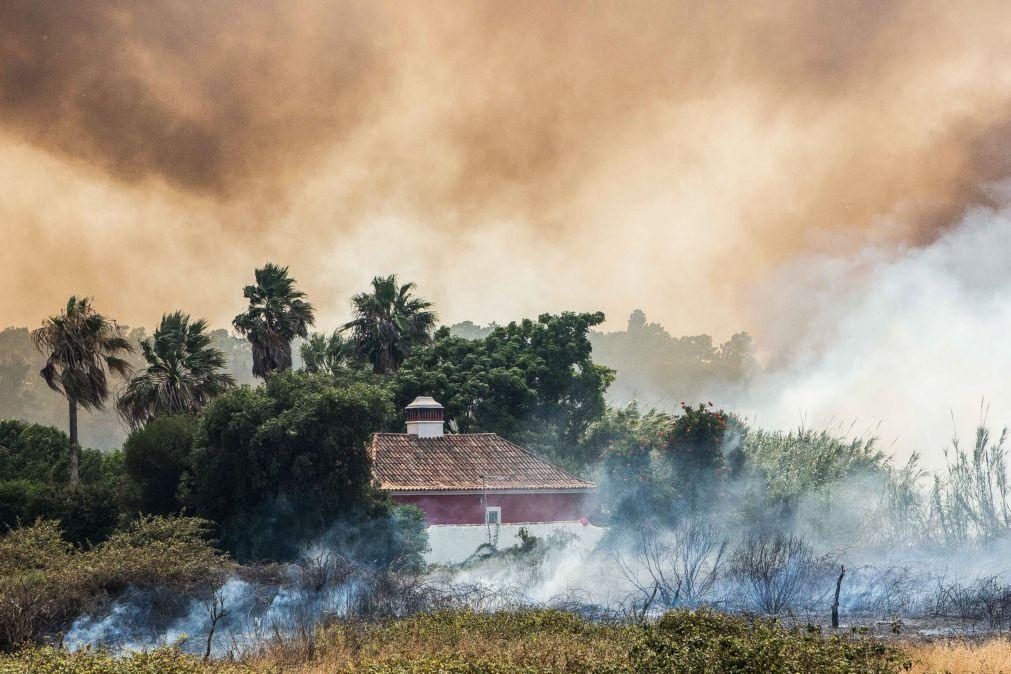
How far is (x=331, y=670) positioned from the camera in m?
21.0

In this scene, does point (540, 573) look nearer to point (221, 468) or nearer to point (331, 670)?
point (221, 468)

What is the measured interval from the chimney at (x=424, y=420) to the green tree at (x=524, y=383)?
6.72m

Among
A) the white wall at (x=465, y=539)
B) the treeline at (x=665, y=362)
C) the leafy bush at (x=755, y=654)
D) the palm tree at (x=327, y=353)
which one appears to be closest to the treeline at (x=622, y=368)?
the treeline at (x=665, y=362)

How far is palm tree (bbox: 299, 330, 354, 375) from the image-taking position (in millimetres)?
57469

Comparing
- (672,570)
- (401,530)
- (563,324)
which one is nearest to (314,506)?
(401,530)

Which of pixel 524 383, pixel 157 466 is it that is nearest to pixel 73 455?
pixel 157 466

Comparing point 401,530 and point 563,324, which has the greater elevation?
point 563,324

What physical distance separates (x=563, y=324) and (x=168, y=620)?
31.9 metres

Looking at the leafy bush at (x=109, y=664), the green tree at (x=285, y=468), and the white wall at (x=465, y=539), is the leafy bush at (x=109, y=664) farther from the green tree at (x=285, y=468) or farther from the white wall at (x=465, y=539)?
the white wall at (x=465, y=539)

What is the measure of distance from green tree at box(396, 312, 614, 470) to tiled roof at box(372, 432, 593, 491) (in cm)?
746

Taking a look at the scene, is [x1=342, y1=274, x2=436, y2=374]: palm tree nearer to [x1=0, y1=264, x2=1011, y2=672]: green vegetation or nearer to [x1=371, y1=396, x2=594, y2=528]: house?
[x1=0, y1=264, x2=1011, y2=672]: green vegetation

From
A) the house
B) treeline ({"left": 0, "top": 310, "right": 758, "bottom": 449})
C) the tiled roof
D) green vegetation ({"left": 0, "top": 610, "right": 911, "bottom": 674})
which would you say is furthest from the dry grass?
treeline ({"left": 0, "top": 310, "right": 758, "bottom": 449})

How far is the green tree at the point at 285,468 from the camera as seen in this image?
1336 inches

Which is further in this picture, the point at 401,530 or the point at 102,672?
the point at 401,530
